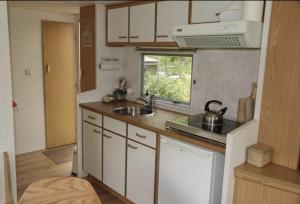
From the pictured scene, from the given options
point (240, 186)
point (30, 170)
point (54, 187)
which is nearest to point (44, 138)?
point (54, 187)

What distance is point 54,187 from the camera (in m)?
1.16

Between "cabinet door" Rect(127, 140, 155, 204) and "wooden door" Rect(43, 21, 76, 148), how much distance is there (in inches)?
35.0

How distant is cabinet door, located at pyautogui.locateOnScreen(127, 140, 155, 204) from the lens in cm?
190

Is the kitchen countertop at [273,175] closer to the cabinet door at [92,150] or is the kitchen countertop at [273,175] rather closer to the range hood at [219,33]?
the range hood at [219,33]

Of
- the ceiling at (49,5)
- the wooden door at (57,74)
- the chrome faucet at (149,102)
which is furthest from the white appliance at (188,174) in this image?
the ceiling at (49,5)

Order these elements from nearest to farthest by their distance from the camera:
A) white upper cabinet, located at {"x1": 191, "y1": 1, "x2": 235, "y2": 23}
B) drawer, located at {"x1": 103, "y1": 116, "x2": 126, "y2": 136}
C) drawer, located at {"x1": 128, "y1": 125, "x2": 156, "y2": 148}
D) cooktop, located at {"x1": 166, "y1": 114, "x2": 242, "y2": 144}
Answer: white upper cabinet, located at {"x1": 191, "y1": 1, "x2": 235, "y2": 23}, cooktop, located at {"x1": 166, "y1": 114, "x2": 242, "y2": 144}, drawer, located at {"x1": 128, "y1": 125, "x2": 156, "y2": 148}, drawer, located at {"x1": 103, "y1": 116, "x2": 126, "y2": 136}

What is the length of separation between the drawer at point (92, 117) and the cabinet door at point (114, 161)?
0.40 feet

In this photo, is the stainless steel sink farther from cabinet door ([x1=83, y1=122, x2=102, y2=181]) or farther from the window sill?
cabinet door ([x1=83, y1=122, x2=102, y2=181])

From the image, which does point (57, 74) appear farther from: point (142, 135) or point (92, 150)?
point (92, 150)

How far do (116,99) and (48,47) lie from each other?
1890 mm

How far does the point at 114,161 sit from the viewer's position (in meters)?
2.22

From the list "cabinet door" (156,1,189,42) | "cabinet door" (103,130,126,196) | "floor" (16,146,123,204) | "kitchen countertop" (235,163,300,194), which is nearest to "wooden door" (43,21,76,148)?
"cabinet door" (156,1,189,42)

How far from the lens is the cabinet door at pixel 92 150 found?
2.37 m

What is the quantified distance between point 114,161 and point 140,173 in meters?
0.33
